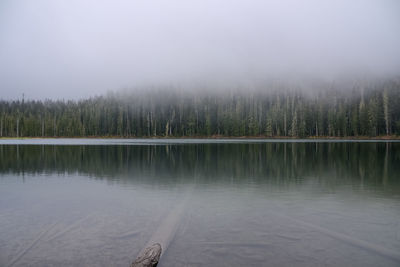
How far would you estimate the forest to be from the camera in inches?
4252

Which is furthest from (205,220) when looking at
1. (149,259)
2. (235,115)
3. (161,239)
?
(235,115)

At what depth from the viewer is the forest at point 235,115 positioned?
4252 inches

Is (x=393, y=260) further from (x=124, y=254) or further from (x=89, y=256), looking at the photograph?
(x=89, y=256)

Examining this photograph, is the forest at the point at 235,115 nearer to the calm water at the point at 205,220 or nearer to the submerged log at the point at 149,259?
the calm water at the point at 205,220

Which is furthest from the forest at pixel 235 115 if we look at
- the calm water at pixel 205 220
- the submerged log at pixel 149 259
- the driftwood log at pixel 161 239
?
the submerged log at pixel 149 259

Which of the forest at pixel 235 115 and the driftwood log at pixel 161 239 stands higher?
the forest at pixel 235 115

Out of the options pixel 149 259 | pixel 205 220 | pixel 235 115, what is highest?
pixel 235 115

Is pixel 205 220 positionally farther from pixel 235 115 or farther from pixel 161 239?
pixel 235 115

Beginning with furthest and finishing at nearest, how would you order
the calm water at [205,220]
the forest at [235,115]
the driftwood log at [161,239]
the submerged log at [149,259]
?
the forest at [235,115], the calm water at [205,220], the driftwood log at [161,239], the submerged log at [149,259]

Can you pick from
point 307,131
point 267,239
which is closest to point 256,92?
point 307,131

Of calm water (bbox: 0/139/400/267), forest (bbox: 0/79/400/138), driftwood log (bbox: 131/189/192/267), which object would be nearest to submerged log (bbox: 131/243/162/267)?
driftwood log (bbox: 131/189/192/267)

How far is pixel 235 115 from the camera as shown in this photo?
129 metres

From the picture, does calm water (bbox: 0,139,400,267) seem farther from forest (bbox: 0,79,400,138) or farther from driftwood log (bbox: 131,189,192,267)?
forest (bbox: 0,79,400,138)

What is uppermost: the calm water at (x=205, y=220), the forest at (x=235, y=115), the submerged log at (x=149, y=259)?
the forest at (x=235, y=115)
